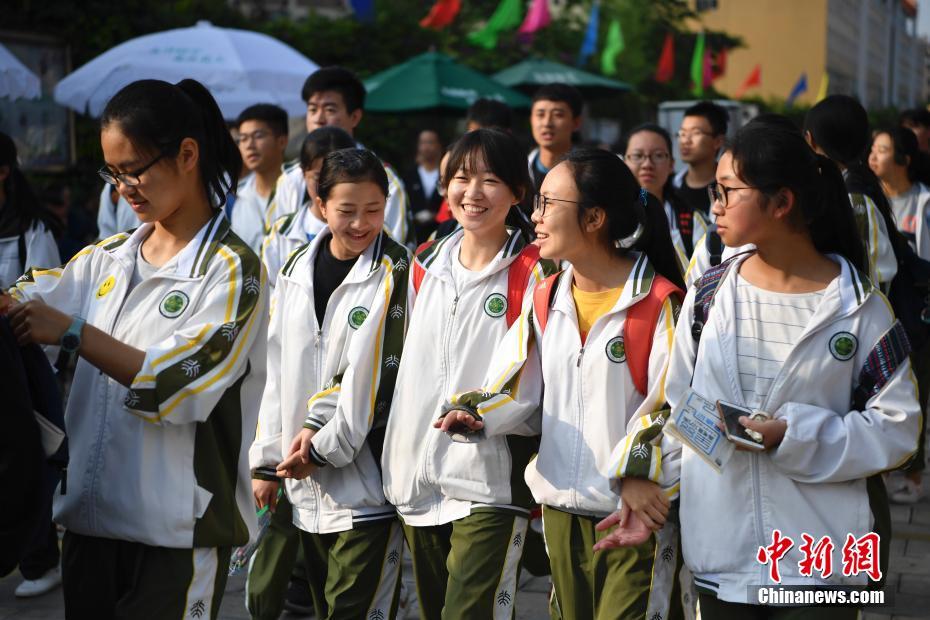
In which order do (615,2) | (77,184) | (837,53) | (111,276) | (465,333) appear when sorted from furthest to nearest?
(837,53) < (615,2) < (77,184) < (465,333) < (111,276)

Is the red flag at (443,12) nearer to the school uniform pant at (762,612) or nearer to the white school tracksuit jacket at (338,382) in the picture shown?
the white school tracksuit jacket at (338,382)

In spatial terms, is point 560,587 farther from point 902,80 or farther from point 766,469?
point 902,80

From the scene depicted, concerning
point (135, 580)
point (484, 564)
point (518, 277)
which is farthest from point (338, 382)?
point (135, 580)

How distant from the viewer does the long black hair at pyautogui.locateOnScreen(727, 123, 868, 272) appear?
3184mm

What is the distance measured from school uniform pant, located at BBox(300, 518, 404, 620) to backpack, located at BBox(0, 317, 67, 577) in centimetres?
156

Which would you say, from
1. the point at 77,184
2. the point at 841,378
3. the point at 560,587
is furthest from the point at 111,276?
the point at 77,184

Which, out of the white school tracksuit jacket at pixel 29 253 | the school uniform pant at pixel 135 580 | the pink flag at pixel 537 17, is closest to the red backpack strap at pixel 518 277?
the school uniform pant at pixel 135 580

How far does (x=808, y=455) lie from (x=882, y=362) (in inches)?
12.6

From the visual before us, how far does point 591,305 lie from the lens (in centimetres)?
379

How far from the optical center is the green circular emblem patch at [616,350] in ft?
11.9

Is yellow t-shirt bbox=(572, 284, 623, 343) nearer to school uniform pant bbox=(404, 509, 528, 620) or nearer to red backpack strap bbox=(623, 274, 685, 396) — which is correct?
red backpack strap bbox=(623, 274, 685, 396)

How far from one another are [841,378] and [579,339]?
88 cm

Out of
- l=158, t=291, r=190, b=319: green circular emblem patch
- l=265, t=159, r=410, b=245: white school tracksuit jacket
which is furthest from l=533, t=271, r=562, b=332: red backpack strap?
l=265, t=159, r=410, b=245: white school tracksuit jacket

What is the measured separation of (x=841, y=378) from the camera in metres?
3.10
